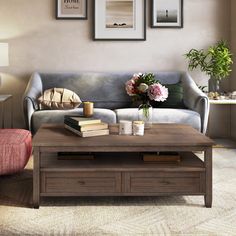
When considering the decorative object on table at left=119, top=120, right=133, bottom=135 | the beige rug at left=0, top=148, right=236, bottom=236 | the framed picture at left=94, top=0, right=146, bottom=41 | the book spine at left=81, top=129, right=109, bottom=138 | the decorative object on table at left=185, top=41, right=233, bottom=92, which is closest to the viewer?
the beige rug at left=0, top=148, right=236, bottom=236

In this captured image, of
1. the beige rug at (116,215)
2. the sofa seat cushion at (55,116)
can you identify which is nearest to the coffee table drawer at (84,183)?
the beige rug at (116,215)

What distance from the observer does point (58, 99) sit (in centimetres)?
394

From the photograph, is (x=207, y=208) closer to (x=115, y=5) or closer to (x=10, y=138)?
(x=10, y=138)

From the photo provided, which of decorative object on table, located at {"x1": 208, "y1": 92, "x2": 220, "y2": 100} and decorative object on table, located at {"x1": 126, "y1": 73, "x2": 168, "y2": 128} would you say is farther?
decorative object on table, located at {"x1": 208, "y1": 92, "x2": 220, "y2": 100}

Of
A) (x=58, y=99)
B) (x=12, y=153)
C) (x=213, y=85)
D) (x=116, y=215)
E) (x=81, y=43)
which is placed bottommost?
(x=116, y=215)

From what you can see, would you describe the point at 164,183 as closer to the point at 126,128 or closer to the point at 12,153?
the point at 126,128

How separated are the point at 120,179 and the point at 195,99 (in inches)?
72.8

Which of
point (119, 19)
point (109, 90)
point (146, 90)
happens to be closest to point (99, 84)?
point (109, 90)

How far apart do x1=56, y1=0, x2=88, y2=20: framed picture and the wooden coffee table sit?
2.49 m

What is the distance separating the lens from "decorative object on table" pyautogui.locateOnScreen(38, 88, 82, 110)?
12.7 feet

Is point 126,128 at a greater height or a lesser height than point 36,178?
greater

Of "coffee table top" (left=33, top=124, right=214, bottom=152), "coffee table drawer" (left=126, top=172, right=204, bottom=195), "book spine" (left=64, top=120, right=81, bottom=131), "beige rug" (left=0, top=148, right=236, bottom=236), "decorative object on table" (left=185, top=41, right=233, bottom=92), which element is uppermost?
"decorative object on table" (left=185, top=41, right=233, bottom=92)

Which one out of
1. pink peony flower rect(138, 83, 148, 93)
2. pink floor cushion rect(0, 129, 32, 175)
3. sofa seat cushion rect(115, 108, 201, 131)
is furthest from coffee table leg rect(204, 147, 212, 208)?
sofa seat cushion rect(115, 108, 201, 131)

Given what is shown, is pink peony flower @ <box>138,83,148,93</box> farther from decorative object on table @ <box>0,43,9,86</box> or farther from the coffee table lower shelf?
decorative object on table @ <box>0,43,9,86</box>
